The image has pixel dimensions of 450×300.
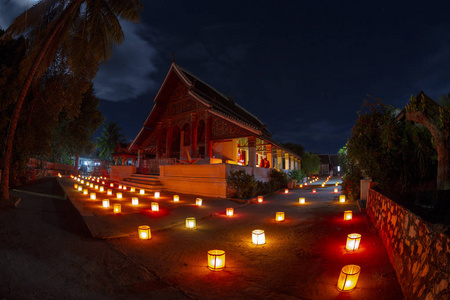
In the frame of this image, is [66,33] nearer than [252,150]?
Yes

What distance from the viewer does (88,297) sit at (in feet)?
10.1

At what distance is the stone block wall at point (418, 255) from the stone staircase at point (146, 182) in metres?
13.4

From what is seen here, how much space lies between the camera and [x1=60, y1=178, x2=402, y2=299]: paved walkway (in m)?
3.45

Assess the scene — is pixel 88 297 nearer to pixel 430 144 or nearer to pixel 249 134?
pixel 430 144

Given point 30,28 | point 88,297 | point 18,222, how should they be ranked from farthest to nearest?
point 30,28
point 18,222
point 88,297

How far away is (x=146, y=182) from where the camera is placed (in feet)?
56.3

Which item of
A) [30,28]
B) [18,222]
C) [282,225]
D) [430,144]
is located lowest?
[282,225]

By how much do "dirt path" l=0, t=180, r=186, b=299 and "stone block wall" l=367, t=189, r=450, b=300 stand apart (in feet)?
9.23

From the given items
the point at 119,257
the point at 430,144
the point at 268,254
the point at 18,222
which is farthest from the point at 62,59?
the point at 430,144

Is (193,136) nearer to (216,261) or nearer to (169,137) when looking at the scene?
(169,137)

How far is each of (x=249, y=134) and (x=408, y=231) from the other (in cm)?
1161

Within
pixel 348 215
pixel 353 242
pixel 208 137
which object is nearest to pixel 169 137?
pixel 208 137

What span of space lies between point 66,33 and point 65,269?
8.34m

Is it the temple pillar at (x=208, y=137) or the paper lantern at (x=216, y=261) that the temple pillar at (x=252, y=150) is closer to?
the temple pillar at (x=208, y=137)
